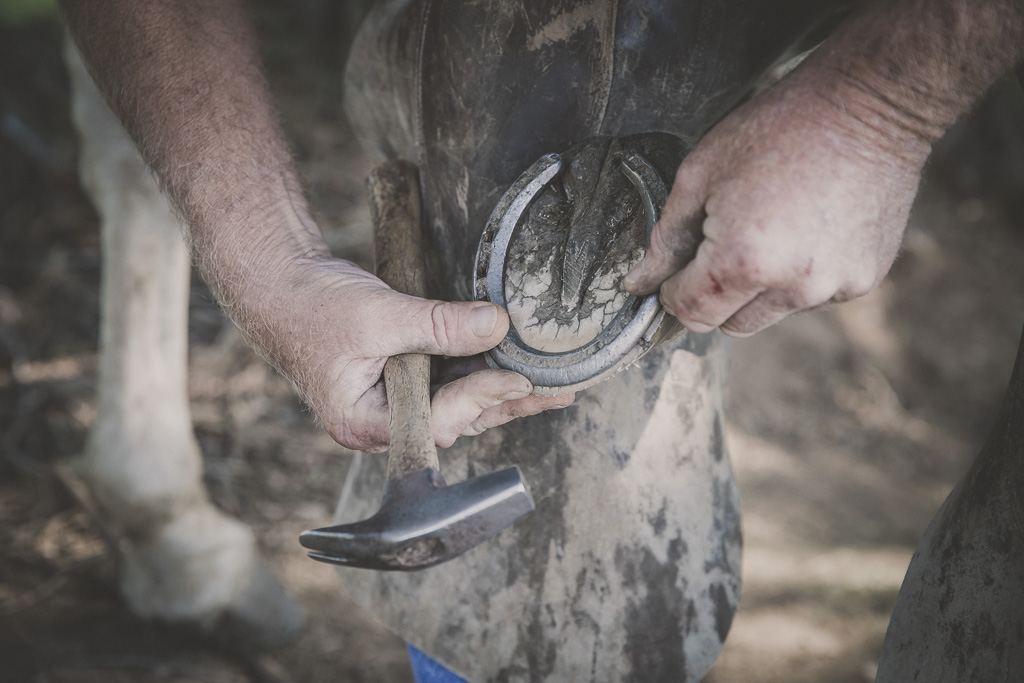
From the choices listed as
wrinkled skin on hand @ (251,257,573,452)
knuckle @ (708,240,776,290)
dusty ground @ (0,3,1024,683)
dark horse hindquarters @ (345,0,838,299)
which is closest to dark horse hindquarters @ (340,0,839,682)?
dark horse hindquarters @ (345,0,838,299)

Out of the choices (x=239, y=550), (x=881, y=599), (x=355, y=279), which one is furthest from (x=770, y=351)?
(x=355, y=279)

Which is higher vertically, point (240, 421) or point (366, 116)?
point (366, 116)

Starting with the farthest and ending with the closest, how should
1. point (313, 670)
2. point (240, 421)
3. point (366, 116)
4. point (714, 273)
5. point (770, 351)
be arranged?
1. point (770, 351)
2. point (240, 421)
3. point (313, 670)
4. point (366, 116)
5. point (714, 273)

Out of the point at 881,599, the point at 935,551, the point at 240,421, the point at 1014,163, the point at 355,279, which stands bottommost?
the point at 881,599

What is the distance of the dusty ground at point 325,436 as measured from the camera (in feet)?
5.94

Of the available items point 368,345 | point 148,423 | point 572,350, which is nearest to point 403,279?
point 368,345

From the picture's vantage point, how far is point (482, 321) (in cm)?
78

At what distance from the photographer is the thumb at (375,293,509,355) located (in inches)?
30.9

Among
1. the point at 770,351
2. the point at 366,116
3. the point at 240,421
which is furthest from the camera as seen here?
the point at 770,351

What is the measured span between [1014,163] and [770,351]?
248cm

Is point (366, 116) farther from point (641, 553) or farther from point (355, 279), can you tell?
point (641, 553)

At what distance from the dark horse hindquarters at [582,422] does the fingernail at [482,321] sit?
0.20m

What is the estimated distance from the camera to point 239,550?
1802 mm

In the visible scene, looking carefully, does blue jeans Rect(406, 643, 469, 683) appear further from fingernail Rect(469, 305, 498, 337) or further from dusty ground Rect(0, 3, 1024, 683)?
dusty ground Rect(0, 3, 1024, 683)
